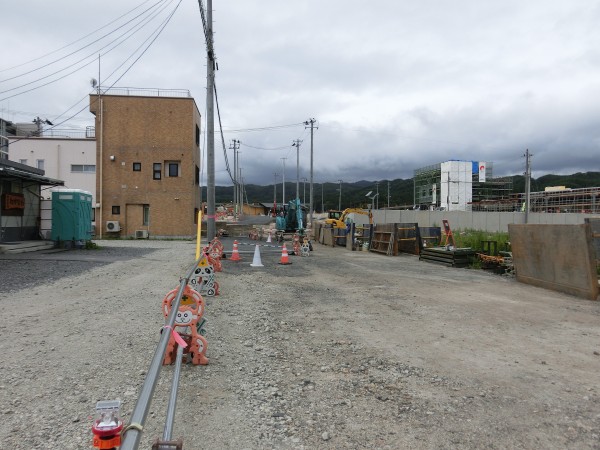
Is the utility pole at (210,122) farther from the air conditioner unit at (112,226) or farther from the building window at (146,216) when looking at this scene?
the air conditioner unit at (112,226)

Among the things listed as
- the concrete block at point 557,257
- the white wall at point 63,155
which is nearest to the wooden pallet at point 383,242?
the concrete block at point 557,257

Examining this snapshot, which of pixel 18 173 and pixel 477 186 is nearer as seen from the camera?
pixel 18 173

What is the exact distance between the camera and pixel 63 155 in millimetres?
35156

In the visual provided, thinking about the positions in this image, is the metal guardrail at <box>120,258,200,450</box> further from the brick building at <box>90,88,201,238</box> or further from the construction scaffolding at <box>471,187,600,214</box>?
the construction scaffolding at <box>471,187,600,214</box>

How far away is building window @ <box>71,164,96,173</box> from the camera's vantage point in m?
35.1

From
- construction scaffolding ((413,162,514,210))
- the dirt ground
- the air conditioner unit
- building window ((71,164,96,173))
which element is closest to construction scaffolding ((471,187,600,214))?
construction scaffolding ((413,162,514,210))

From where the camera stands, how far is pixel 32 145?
34.8 metres

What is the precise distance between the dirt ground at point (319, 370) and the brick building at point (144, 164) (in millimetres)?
23160

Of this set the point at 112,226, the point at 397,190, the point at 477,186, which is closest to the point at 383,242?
the point at 112,226

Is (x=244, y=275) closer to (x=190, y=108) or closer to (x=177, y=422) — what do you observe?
(x=177, y=422)

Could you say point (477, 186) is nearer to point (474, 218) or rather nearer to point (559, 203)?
point (559, 203)

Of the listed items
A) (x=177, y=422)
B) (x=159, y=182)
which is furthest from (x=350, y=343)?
(x=159, y=182)

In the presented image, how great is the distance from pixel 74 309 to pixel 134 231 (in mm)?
26118

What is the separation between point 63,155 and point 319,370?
3715 centimetres
